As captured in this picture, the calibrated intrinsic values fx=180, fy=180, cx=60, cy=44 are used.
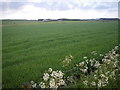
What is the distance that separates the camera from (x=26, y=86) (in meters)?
4.25

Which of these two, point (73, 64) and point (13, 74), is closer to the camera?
point (13, 74)

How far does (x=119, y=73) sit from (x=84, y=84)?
170 centimetres

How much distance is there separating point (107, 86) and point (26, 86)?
261cm

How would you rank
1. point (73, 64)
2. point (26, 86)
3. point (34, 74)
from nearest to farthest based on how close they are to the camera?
point (26, 86) → point (34, 74) → point (73, 64)

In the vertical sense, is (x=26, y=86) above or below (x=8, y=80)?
above

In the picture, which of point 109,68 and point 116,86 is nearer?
point 116,86

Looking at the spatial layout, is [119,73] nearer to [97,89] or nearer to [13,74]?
[97,89]

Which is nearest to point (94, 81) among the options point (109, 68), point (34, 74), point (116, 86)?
point (116, 86)

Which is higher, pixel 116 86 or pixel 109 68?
pixel 109 68

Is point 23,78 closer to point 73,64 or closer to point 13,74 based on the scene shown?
point 13,74

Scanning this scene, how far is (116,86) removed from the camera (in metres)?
5.61

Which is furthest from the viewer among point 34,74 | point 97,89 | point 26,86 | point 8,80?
point 34,74

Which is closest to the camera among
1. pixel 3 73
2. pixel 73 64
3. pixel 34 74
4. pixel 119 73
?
pixel 119 73

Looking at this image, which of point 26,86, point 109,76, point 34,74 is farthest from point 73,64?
point 26,86
